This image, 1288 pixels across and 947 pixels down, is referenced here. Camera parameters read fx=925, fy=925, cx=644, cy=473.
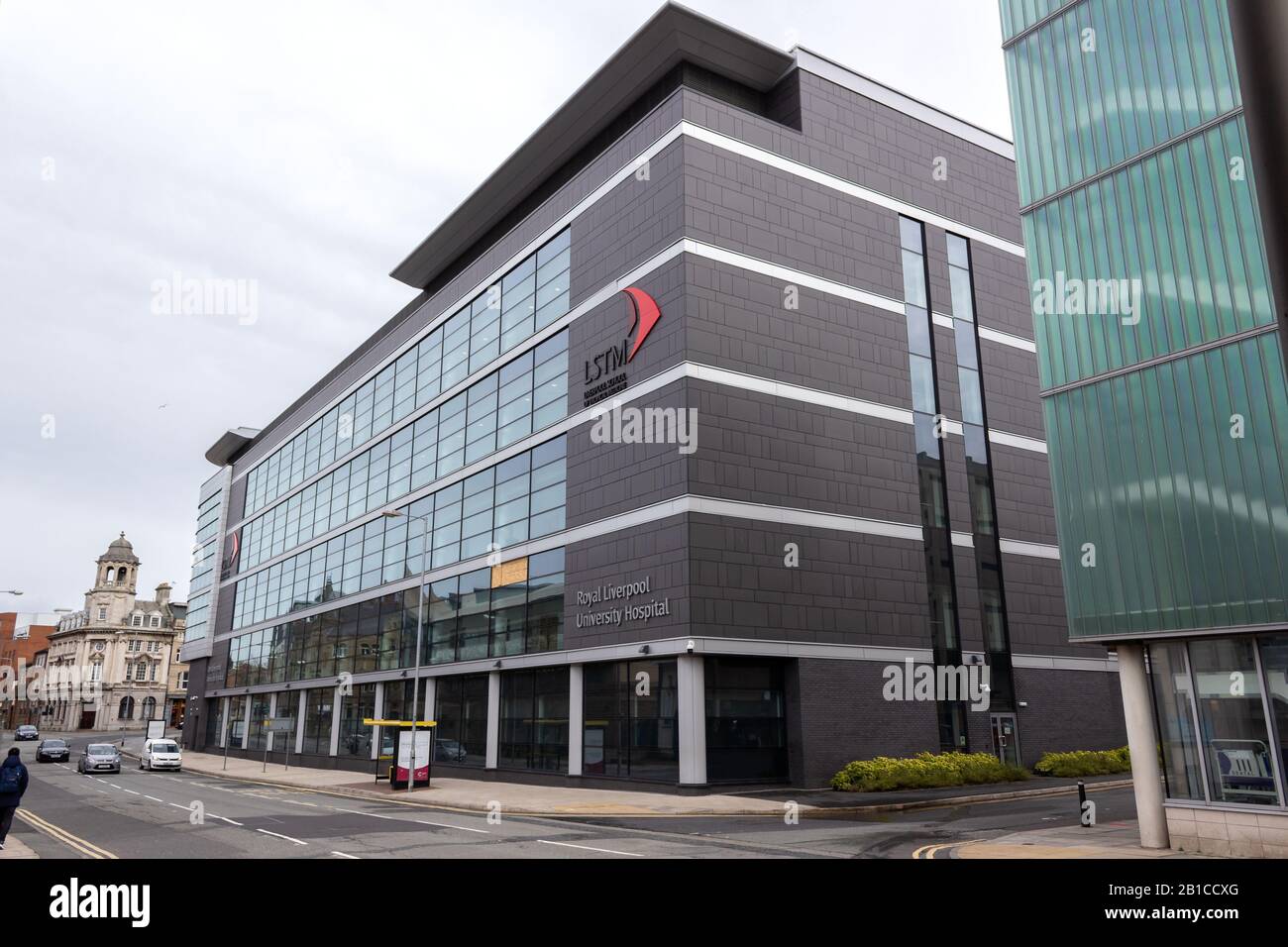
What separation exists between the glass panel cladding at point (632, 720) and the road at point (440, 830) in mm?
6248

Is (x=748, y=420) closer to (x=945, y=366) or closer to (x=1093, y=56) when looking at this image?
(x=945, y=366)

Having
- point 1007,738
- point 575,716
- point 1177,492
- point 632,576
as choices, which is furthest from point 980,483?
point 1177,492

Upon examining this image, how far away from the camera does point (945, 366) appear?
39.0 meters

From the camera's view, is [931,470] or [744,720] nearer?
[744,720]

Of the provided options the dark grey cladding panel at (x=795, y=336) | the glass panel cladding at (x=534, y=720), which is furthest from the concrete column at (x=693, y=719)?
the dark grey cladding panel at (x=795, y=336)

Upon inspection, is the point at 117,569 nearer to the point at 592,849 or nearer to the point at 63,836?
the point at 63,836

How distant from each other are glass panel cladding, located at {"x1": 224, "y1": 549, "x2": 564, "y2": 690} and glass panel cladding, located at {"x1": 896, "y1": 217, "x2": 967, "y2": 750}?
14550 mm

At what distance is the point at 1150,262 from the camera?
16.9 m

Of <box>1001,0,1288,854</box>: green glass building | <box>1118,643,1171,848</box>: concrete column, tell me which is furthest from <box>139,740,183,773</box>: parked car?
<box>1118,643,1171,848</box>: concrete column

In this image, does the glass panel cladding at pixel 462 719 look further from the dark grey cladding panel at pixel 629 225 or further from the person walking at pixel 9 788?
the person walking at pixel 9 788

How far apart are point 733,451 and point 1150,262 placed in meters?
16.5

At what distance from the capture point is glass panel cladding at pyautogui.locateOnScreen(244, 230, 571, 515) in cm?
4050

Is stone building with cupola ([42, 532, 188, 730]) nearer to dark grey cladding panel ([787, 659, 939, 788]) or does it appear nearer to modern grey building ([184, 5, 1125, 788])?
modern grey building ([184, 5, 1125, 788])

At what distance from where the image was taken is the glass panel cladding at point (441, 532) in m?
38.2
